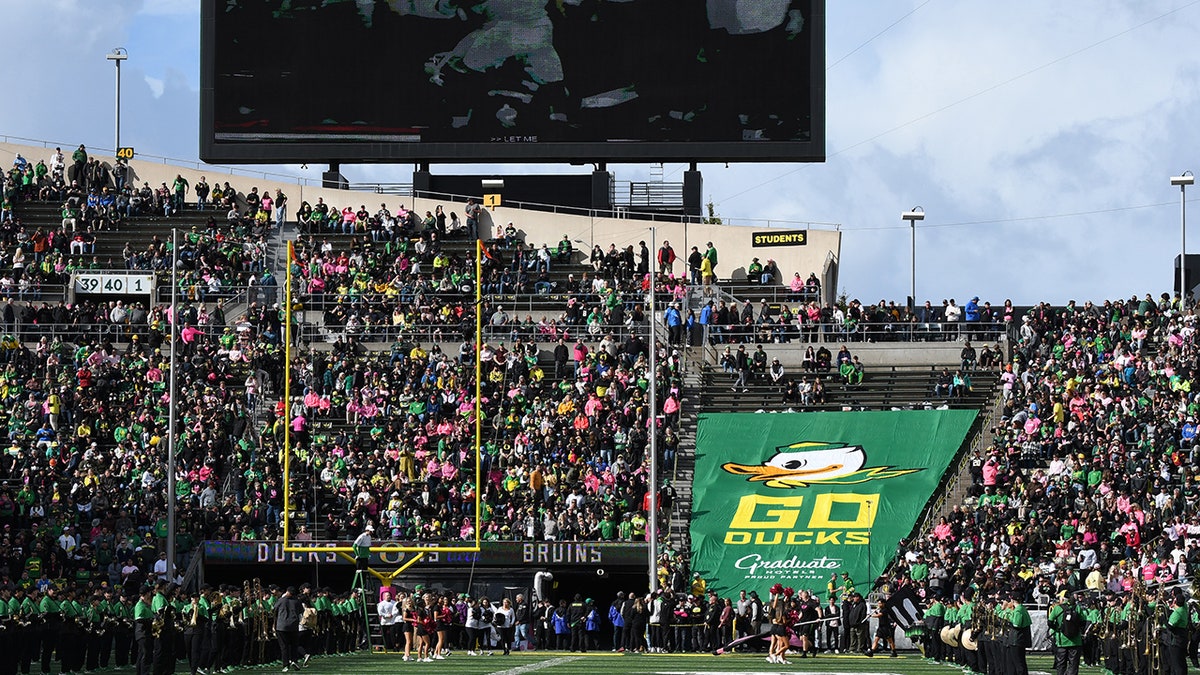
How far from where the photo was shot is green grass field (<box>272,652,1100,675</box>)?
25250 mm

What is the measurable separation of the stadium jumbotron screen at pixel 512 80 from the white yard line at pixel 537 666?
14.9 metres

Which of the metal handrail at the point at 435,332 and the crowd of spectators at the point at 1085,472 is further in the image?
the metal handrail at the point at 435,332

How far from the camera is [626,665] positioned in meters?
27.0

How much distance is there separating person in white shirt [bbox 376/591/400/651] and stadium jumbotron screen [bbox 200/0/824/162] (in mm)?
12962

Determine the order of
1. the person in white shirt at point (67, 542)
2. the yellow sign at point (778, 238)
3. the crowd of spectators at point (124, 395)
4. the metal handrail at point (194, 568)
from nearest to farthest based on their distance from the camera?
the person in white shirt at point (67, 542), the metal handrail at point (194, 568), the crowd of spectators at point (124, 395), the yellow sign at point (778, 238)

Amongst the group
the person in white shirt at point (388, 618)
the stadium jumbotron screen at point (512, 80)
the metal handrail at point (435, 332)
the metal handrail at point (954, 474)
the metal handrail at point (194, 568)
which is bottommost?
the person in white shirt at point (388, 618)

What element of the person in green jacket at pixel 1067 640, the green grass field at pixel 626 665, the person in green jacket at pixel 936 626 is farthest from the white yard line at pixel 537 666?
the person in green jacket at pixel 1067 640

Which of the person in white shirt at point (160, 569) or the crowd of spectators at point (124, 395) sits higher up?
the crowd of spectators at point (124, 395)

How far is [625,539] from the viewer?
34.4 meters

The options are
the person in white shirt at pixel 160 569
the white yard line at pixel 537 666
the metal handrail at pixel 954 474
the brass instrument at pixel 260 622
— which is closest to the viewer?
the white yard line at pixel 537 666

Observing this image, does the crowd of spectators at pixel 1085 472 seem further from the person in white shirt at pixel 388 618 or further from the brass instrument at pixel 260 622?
the brass instrument at pixel 260 622

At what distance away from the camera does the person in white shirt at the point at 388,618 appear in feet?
101

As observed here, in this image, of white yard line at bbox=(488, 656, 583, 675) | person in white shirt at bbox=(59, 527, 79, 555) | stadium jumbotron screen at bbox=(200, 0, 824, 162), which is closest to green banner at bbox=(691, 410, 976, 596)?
white yard line at bbox=(488, 656, 583, 675)

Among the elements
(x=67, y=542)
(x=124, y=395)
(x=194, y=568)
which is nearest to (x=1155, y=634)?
(x=194, y=568)
